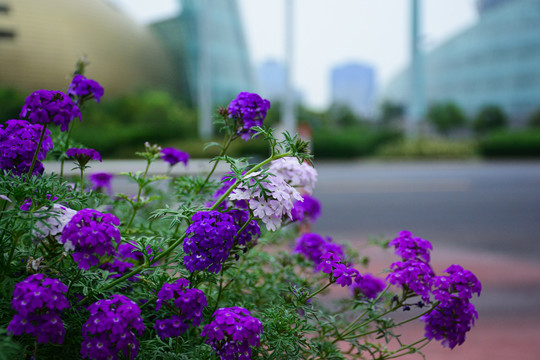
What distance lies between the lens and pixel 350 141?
792 inches

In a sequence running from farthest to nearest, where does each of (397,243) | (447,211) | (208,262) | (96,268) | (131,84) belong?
(131,84) < (447,211) < (397,243) < (96,268) < (208,262)

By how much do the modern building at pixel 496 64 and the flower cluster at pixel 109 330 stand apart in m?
48.6

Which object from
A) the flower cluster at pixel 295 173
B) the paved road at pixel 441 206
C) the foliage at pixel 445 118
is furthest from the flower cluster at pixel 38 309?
the foliage at pixel 445 118

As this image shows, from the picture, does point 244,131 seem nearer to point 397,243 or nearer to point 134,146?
point 397,243

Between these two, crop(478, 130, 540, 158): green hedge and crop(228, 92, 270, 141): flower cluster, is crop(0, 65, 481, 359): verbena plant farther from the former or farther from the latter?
crop(478, 130, 540, 158): green hedge

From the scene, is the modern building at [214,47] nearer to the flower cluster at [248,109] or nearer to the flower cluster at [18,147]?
the flower cluster at [248,109]

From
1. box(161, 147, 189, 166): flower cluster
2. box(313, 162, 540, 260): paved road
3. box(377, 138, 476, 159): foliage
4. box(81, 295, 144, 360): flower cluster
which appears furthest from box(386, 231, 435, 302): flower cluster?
box(377, 138, 476, 159): foliage

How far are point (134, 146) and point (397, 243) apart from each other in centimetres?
1795

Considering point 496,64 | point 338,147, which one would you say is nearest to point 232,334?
point 338,147

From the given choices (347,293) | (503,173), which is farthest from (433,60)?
(347,293)

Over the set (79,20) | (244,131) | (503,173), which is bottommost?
(503,173)

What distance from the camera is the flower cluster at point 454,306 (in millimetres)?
1636

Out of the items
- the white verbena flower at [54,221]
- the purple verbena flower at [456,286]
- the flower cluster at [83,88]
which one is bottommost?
the purple verbena flower at [456,286]

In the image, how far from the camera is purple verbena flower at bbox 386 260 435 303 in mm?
1621
